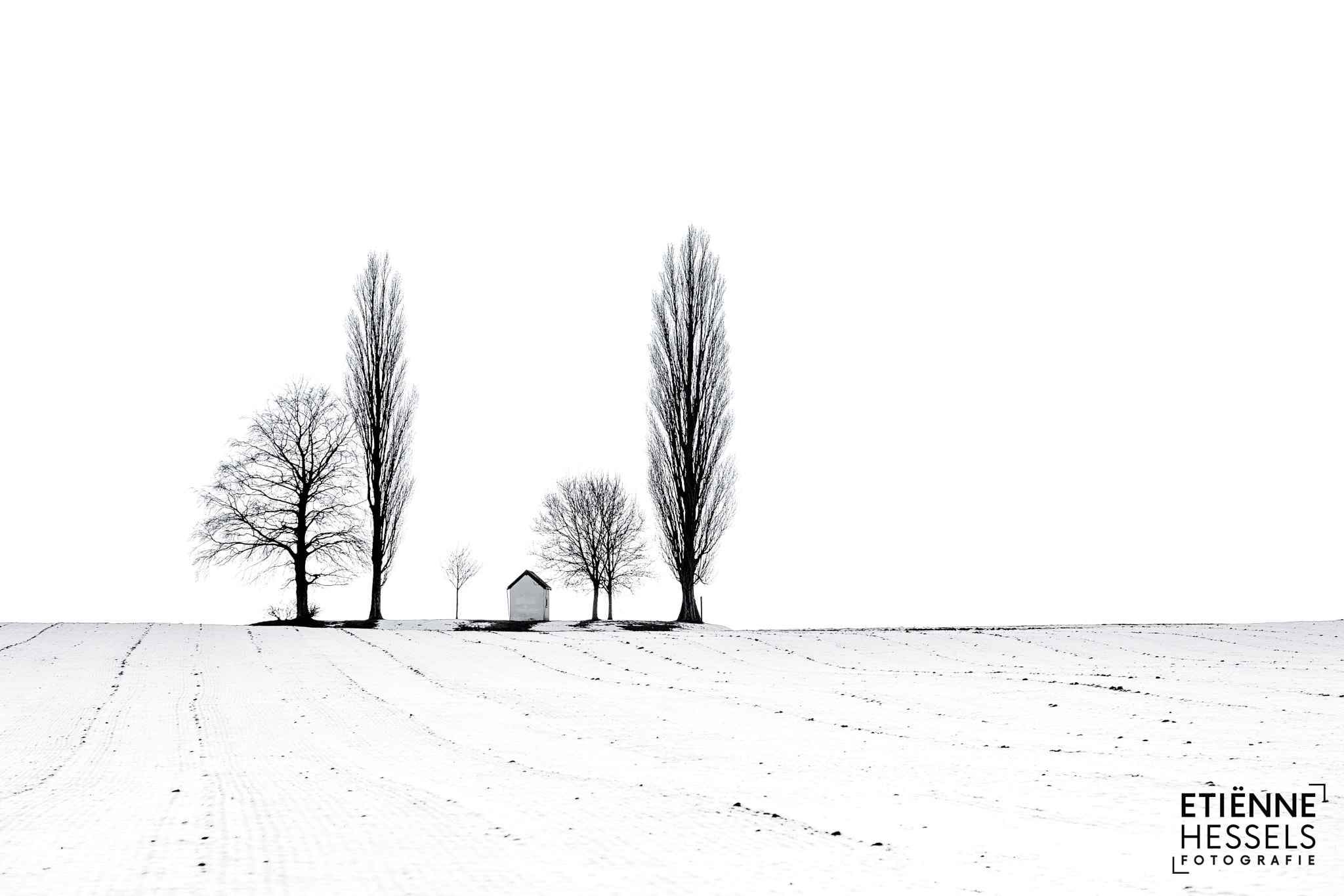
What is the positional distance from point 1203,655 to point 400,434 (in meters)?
→ 26.9

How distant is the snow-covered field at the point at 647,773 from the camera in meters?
5.93

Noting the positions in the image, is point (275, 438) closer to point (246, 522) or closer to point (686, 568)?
point (246, 522)

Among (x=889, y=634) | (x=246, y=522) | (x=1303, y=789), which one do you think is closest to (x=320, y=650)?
(x=889, y=634)

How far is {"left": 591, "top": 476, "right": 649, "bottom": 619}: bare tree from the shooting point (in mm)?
60906

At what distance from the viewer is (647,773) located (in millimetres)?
9406

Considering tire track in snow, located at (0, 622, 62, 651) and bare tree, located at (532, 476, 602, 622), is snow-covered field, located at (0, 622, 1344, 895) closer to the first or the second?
tire track in snow, located at (0, 622, 62, 651)

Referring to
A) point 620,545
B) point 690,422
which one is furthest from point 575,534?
point 690,422

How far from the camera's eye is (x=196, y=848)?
6.56 meters

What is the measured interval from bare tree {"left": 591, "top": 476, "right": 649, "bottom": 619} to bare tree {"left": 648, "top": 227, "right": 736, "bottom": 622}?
23.3 m

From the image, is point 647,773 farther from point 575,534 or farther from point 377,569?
point 575,534

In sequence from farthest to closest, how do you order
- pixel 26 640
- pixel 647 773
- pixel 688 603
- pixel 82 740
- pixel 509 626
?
pixel 509 626 < pixel 688 603 < pixel 26 640 < pixel 82 740 < pixel 647 773

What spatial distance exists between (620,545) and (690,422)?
24.1m

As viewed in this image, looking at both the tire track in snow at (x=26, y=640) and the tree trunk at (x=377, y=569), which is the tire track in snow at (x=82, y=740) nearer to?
the tire track in snow at (x=26, y=640)

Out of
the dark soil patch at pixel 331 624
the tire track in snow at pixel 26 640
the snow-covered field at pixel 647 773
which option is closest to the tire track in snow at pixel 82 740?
the snow-covered field at pixel 647 773
